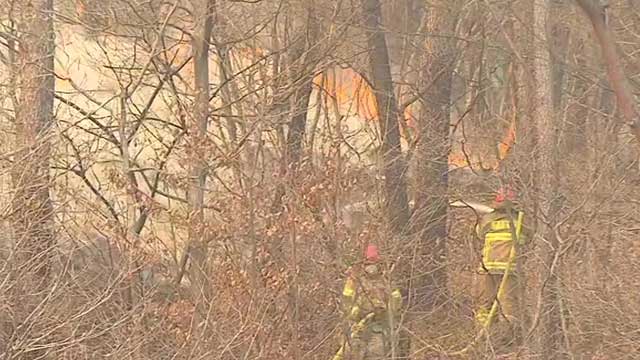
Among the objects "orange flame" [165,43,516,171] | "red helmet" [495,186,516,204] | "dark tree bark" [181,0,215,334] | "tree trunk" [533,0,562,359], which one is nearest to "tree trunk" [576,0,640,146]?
"dark tree bark" [181,0,215,334]

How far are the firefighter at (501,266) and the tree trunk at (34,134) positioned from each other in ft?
13.6

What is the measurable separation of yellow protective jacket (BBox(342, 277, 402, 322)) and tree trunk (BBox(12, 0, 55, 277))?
2.58m

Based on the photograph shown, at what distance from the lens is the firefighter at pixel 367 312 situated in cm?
854

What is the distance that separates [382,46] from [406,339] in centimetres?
468

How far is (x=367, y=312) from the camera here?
861 cm

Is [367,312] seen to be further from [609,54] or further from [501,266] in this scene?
[609,54]

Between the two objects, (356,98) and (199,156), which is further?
(356,98)

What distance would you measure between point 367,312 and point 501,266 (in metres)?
2.11

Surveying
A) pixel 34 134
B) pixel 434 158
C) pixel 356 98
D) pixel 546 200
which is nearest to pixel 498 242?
pixel 546 200

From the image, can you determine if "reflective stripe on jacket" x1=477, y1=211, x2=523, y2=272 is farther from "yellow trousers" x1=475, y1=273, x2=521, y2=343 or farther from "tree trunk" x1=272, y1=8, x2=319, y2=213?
"tree trunk" x1=272, y1=8, x2=319, y2=213

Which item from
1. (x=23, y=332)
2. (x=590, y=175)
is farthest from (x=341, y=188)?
(x=23, y=332)

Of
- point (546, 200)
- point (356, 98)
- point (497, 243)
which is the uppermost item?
point (356, 98)

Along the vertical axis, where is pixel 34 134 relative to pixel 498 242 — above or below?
above

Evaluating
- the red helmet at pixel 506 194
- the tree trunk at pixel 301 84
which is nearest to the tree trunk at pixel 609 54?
the tree trunk at pixel 301 84
